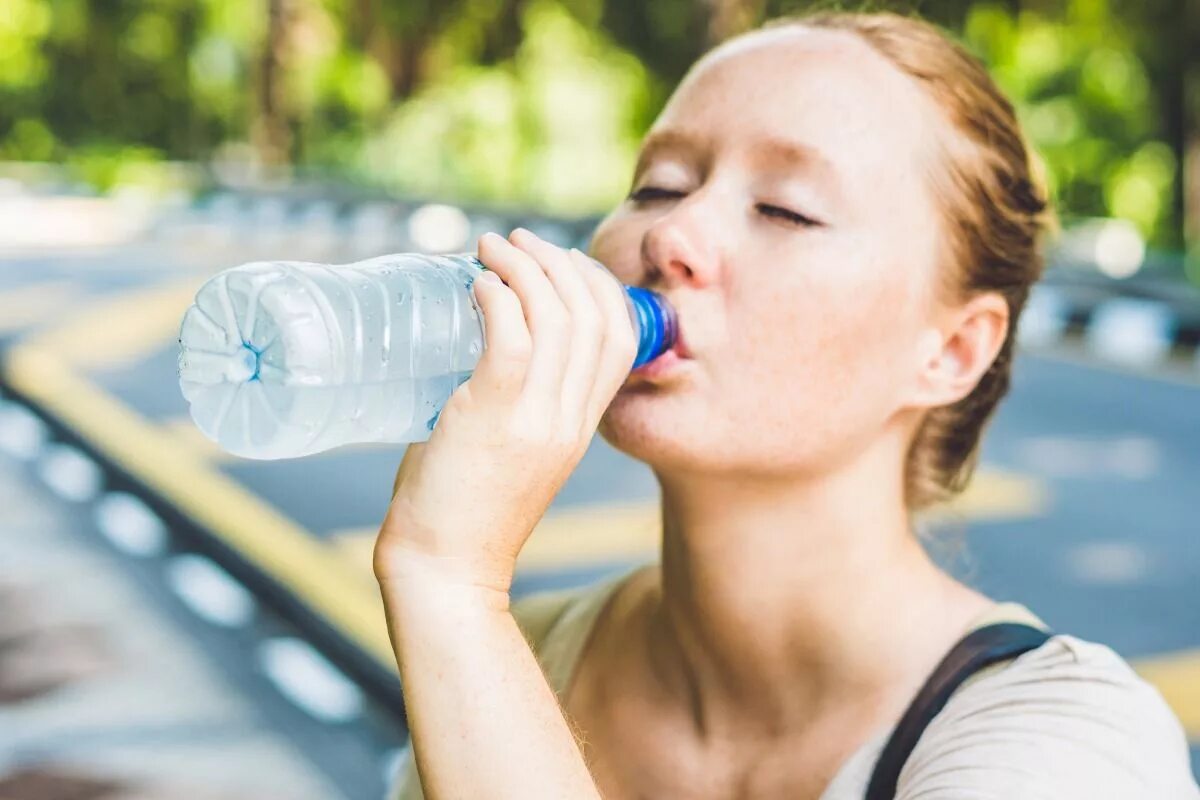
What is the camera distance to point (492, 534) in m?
1.45

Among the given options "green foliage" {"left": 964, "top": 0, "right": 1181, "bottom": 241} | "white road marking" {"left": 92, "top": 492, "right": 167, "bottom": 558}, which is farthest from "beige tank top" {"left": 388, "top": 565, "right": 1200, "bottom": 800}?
"green foliage" {"left": 964, "top": 0, "right": 1181, "bottom": 241}

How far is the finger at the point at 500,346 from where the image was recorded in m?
1.40

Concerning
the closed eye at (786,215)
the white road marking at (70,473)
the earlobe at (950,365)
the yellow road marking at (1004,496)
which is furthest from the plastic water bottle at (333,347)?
the white road marking at (70,473)

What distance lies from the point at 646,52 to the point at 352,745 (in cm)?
2644

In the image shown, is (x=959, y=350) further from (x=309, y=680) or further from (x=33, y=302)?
(x=33, y=302)

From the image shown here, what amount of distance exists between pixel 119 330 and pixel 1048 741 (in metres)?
12.0

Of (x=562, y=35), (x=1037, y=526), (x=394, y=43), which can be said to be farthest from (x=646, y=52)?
(x=1037, y=526)

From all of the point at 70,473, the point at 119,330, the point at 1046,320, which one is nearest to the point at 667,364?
the point at 70,473

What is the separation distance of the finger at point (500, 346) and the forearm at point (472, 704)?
18 centimetres

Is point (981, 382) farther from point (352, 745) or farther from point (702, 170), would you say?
point (352, 745)

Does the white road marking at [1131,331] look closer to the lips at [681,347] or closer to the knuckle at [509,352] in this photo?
the lips at [681,347]

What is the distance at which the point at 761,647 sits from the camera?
1.93 meters

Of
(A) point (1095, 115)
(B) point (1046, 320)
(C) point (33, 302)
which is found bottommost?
(C) point (33, 302)

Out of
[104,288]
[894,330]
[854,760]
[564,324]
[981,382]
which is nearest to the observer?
[564,324]
